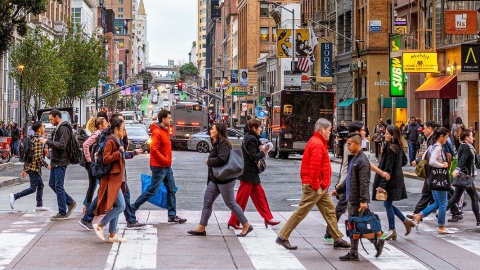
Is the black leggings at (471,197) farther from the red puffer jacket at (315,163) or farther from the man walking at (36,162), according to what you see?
the man walking at (36,162)

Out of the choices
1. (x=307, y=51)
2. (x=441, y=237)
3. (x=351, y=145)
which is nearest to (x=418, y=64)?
(x=307, y=51)

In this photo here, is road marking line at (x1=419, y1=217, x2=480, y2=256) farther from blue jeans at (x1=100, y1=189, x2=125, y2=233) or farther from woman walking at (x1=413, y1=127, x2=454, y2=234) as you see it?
blue jeans at (x1=100, y1=189, x2=125, y2=233)

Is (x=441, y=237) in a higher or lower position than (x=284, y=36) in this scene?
lower

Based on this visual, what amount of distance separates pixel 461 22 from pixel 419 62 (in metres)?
5.07

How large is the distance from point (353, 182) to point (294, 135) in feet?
102

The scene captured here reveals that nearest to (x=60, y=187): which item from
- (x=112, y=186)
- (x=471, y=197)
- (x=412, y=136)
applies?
(x=112, y=186)

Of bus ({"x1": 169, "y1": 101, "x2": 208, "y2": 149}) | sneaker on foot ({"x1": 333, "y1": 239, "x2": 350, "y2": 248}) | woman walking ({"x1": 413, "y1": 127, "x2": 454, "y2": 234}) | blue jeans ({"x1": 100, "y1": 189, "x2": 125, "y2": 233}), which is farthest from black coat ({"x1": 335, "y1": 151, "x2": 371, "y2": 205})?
bus ({"x1": 169, "y1": 101, "x2": 208, "y2": 149})

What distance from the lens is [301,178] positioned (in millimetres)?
12609

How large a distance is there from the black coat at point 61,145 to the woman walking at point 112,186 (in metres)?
2.66

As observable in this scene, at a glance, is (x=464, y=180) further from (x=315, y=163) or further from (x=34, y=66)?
(x=34, y=66)

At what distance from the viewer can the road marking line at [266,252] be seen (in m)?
11.6

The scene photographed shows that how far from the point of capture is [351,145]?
1205cm

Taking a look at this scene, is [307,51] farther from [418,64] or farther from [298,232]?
[298,232]

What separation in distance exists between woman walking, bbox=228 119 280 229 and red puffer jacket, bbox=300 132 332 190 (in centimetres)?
184
